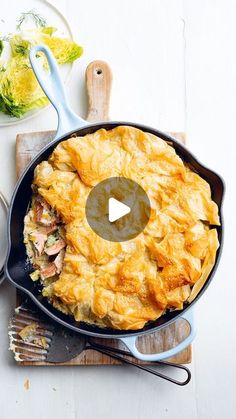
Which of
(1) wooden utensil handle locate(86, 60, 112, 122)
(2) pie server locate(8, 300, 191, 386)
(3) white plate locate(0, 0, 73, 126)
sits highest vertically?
(3) white plate locate(0, 0, 73, 126)

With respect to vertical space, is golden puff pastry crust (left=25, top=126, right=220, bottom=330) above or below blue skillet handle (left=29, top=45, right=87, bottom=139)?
below

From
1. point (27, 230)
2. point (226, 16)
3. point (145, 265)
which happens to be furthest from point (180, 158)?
point (226, 16)

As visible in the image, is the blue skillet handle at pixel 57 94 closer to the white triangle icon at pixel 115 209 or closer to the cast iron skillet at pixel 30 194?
the cast iron skillet at pixel 30 194

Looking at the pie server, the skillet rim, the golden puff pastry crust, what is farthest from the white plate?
the pie server

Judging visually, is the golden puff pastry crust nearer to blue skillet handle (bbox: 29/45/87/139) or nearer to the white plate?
blue skillet handle (bbox: 29/45/87/139)

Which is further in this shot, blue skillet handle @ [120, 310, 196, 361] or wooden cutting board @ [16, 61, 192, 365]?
wooden cutting board @ [16, 61, 192, 365]

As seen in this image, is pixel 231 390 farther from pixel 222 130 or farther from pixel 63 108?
pixel 63 108
